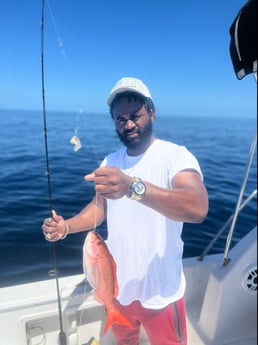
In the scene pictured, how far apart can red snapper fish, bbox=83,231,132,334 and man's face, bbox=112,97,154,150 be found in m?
0.76

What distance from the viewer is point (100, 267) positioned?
185 centimetres

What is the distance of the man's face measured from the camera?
2.16 meters

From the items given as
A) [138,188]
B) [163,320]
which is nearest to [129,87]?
[138,188]

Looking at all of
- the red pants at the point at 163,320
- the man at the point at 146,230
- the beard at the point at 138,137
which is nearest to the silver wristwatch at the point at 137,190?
the man at the point at 146,230

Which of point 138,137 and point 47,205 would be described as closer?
point 138,137

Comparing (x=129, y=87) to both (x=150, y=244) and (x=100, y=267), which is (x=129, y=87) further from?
(x=100, y=267)

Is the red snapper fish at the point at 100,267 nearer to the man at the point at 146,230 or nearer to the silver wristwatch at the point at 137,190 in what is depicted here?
the man at the point at 146,230

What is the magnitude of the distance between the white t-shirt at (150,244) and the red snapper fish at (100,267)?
233 mm

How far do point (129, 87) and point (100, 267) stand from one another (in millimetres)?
1323

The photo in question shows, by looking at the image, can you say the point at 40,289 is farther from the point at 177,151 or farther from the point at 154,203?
the point at 177,151

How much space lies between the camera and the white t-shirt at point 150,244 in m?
2.04

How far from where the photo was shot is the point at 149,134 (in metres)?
2.21

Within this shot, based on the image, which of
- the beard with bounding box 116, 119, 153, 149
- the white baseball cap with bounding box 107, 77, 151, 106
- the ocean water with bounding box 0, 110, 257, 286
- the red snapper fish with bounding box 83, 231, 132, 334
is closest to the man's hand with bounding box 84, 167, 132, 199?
the red snapper fish with bounding box 83, 231, 132, 334

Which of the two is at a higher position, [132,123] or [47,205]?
[132,123]
